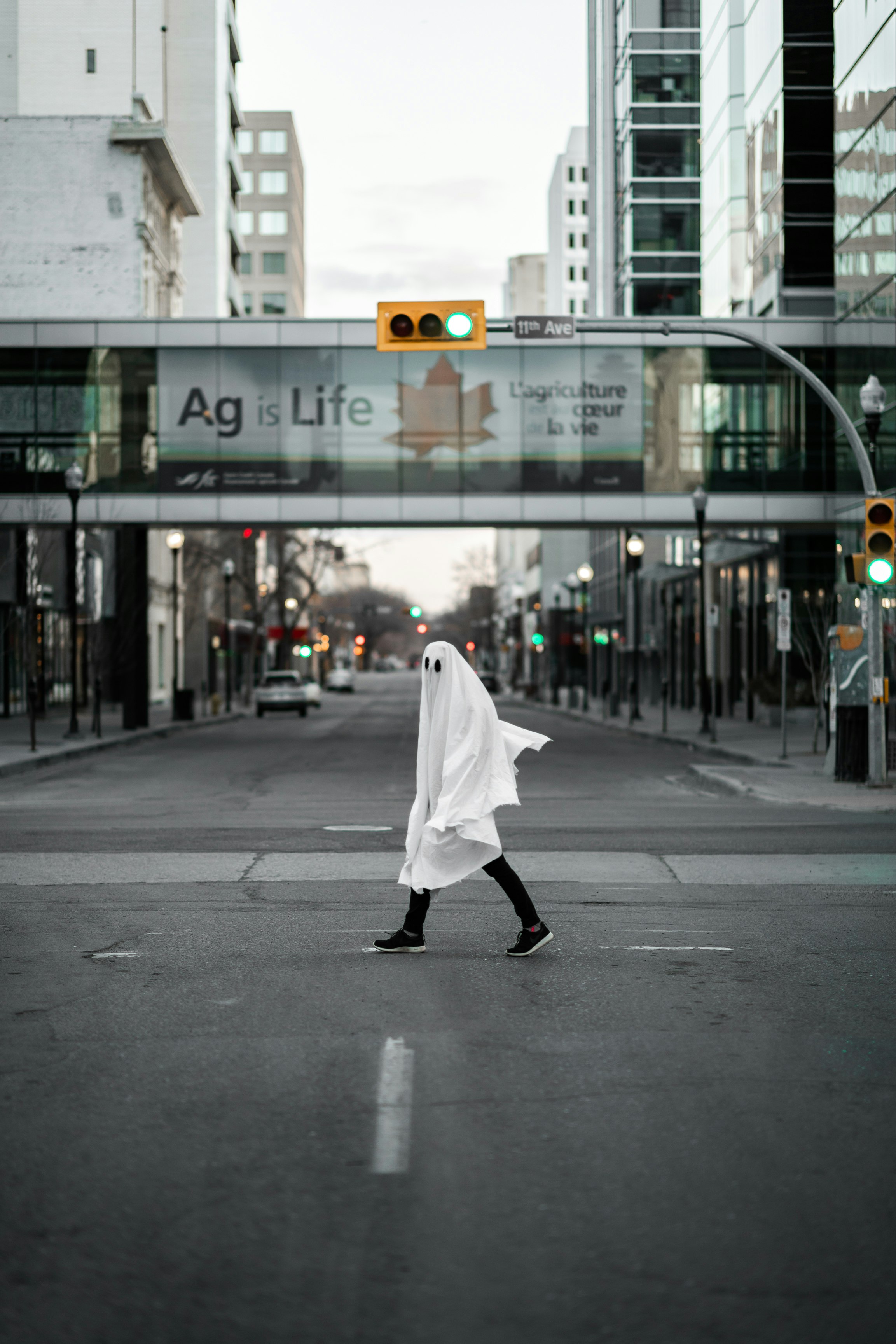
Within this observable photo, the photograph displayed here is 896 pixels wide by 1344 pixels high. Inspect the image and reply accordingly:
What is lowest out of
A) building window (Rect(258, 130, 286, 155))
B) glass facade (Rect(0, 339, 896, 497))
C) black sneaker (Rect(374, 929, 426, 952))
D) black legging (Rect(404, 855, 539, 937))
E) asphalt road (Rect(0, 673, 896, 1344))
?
asphalt road (Rect(0, 673, 896, 1344))

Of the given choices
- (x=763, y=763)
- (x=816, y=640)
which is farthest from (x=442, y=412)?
(x=763, y=763)

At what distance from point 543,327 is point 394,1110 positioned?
14.7 meters

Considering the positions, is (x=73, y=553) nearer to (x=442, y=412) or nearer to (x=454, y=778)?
(x=442, y=412)

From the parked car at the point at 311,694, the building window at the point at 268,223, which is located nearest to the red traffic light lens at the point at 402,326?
the parked car at the point at 311,694

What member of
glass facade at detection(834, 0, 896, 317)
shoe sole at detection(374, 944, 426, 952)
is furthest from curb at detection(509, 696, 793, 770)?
shoe sole at detection(374, 944, 426, 952)

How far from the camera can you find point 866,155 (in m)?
30.7

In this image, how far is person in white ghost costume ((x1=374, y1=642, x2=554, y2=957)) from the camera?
7.91 m

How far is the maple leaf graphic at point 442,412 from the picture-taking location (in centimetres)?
3734

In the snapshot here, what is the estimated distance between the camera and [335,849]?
1341cm

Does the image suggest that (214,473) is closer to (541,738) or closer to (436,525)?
(436,525)

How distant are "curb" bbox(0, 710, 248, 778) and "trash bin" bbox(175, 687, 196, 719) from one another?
10.5 inches

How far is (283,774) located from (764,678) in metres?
15.9

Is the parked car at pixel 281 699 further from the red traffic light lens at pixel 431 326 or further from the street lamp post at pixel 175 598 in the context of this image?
the red traffic light lens at pixel 431 326

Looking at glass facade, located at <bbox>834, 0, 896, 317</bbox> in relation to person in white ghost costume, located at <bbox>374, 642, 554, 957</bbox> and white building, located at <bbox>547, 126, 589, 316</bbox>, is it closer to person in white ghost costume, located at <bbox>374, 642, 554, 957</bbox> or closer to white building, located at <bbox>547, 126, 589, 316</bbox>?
person in white ghost costume, located at <bbox>374, 642, 554, 957</bbox>
